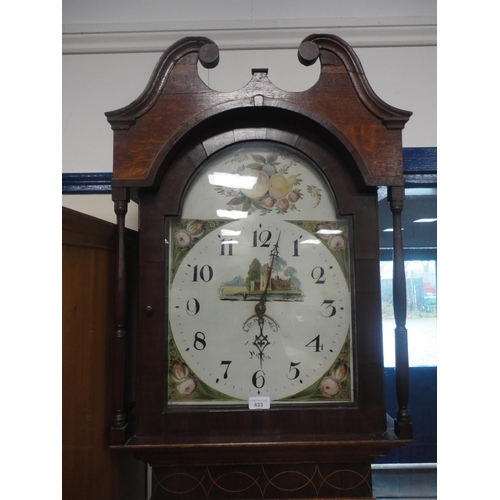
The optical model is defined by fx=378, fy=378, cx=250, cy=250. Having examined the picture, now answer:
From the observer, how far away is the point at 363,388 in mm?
734

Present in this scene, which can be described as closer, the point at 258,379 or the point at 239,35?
the point at 258,379

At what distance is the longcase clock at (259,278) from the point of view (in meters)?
0.72

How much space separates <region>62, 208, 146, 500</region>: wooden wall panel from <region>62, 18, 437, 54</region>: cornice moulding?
611 mm

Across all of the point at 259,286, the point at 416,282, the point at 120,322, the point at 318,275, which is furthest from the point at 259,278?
the point at 416,282

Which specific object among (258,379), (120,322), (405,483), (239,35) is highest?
(239,35)

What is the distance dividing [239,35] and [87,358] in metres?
0.92

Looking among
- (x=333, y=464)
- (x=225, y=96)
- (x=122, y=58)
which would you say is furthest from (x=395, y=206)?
(x=122, y=58)

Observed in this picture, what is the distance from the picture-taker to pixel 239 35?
42.0 inches

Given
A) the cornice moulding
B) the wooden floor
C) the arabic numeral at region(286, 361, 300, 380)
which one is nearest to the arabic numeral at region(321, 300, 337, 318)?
the arabic numeral at region(286, 361, 300, 380)

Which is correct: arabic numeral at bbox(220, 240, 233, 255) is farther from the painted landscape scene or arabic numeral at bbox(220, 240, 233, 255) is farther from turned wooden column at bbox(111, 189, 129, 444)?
turned wooden column at bbox(111, 189, 129, 444)

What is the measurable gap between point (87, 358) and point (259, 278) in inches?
14.1

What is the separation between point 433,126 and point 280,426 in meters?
0.90

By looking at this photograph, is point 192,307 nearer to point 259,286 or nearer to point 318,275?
point 259,286

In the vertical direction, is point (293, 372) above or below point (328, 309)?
below
